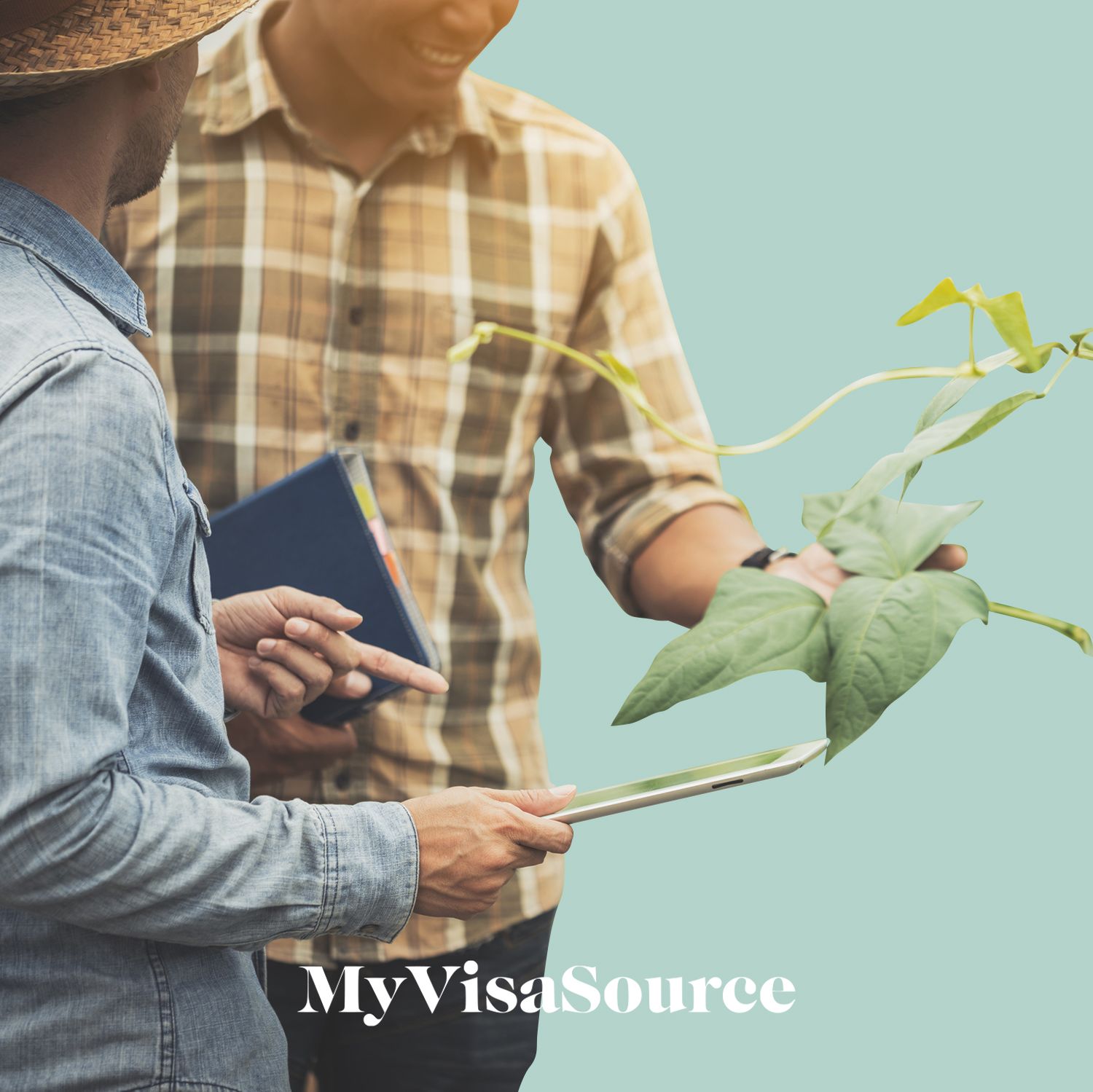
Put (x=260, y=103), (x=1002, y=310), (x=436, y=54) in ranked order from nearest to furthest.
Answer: (x=1002, y=310) < (x=436, y=54) < (x=260, y=103)

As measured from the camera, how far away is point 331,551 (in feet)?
4.69

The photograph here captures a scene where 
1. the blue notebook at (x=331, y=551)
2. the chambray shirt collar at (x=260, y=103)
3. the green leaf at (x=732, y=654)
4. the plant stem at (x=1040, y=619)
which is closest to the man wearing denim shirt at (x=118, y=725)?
the green leaf at (x=732, y=654)

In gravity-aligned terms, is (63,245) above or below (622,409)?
above

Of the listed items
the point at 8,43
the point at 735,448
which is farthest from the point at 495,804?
the point at 8,43

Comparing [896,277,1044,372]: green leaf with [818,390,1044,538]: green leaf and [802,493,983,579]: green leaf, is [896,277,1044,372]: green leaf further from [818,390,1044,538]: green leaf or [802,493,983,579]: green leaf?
[802,493,983,579]: green leaf

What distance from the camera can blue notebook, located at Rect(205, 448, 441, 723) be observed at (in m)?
1.41

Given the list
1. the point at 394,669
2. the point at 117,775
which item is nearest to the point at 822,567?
the point at 394,669

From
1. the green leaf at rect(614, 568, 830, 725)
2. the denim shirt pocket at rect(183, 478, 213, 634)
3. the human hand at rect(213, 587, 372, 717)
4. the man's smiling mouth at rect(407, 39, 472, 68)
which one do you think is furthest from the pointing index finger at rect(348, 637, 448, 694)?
the man's smiling mouth at rect(407, 39, 472, 68)

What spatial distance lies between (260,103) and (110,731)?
0.94 metres

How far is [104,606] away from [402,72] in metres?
0.84

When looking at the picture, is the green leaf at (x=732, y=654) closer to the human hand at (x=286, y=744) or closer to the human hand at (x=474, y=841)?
the human hand at (x=474, y=841)

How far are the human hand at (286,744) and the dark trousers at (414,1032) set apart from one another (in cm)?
23

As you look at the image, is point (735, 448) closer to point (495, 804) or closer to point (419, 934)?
point (495, 804)

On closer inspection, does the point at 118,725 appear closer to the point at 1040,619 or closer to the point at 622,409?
the point at 1040,619
